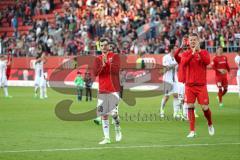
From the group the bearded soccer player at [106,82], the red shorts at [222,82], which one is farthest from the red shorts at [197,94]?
the red shorts at [222,82]

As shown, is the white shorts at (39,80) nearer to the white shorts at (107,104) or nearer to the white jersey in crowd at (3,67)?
the white jersey in crowd at (3,67)

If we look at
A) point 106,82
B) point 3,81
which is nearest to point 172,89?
point 106,82

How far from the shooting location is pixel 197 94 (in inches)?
675

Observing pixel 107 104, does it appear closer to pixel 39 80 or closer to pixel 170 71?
pixel 170 71

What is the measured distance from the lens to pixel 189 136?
56.4ft

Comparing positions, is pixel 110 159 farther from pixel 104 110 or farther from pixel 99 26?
pixel 99 26

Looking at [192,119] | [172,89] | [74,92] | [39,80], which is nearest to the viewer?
[192,119]

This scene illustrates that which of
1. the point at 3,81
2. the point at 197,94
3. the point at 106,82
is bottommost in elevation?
the point at 3,81

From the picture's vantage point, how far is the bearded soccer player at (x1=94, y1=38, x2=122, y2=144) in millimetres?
15867

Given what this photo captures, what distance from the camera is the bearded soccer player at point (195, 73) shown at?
55.3ft

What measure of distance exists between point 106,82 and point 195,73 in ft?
7.74

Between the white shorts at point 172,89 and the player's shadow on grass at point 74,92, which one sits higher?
the white shorts at point 172,89

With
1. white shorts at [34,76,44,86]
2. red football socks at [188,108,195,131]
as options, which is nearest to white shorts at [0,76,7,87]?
white shorts at [34,76,44,86]

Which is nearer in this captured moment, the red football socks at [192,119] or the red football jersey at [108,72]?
the red football jersey at [108,72]
